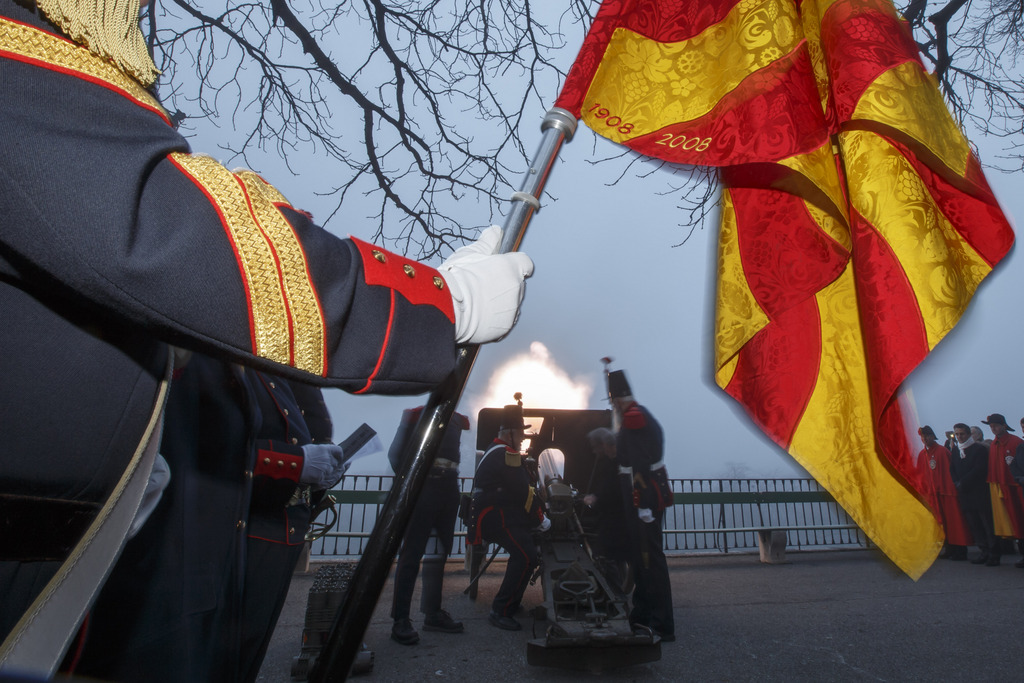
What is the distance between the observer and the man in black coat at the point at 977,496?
336 inches

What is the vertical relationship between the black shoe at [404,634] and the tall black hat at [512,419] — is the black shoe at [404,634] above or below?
below

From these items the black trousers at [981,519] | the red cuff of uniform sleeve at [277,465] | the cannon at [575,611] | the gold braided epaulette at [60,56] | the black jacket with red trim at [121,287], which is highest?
the gold braided epaulette at [60,56]

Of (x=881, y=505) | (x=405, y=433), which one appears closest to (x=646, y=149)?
(x=881, y=505)

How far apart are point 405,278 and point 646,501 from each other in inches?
195

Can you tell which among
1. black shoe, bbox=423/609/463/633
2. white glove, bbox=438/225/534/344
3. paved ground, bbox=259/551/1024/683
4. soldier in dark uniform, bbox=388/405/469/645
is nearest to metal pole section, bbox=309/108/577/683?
white glove, bbox=438/225/534/344

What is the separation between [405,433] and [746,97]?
3.65 m

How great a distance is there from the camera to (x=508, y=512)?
5664 mm

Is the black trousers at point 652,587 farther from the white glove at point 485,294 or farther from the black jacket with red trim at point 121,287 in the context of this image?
the black jacket with red trim at point 121,287

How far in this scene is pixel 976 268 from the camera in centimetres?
158

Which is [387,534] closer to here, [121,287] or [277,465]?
[121,287]

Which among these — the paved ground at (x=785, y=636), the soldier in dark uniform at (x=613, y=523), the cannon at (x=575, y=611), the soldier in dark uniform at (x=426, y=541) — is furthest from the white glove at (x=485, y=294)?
the soldier in dark uniform at (x=613, y=523)

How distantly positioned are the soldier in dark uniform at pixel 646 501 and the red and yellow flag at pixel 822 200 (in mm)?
3355

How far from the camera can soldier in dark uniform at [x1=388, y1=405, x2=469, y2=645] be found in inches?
174

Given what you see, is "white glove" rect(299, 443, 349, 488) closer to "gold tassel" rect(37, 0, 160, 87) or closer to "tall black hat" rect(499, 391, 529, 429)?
"gold tassel" rect(37, 0, 160, 87)
